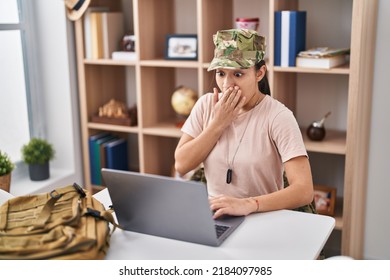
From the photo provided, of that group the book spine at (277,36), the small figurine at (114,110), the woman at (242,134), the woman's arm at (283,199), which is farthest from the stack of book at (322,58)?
the small figurine at (114,110)

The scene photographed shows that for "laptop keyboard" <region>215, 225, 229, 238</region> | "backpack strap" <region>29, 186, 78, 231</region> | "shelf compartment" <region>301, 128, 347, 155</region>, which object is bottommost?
"shelf compartment" <region>301, 128, 347, 155</region>

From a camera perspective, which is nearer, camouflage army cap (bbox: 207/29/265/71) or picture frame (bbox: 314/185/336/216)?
camouflage army cap (bbox: 207/29/265/71)

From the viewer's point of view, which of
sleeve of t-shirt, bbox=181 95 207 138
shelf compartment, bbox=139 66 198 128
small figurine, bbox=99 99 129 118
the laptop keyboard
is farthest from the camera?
small figurine, bbox=99 99 129 118

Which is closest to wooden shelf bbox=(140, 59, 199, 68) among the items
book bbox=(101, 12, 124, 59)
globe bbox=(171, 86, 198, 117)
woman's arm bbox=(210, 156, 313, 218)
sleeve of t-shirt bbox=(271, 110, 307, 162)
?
globe bbox=(171, 86, 198, 117)

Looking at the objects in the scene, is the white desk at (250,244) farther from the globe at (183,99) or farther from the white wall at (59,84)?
the white wall at (59,84)

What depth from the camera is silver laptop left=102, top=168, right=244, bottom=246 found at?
4.67 ft

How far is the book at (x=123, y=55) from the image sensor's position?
10.3 feet

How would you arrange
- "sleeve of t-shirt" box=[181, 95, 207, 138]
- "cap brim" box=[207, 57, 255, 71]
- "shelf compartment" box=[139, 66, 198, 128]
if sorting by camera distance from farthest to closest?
1. "shelf compartment" box=[139, 66, 198, 128]
2. "sleeve of t-shirt" box=[181, 95, 207, 138]
3. "cap brim" box=[207, 57, 255, 71]

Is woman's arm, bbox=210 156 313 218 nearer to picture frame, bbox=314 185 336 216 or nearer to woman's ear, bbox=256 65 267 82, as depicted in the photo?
woman's ear, bbox=256 65 267 82

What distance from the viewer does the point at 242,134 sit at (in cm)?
202

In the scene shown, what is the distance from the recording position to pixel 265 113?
2.01m

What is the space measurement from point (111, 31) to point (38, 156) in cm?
87

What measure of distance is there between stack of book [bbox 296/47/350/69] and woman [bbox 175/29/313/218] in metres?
0.69

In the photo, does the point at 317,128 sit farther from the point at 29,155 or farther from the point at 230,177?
the point at 29,155
